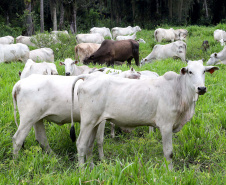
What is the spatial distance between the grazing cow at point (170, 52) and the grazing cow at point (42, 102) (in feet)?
29.2

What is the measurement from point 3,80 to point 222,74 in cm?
611

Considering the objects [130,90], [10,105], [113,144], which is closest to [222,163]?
[130,90]

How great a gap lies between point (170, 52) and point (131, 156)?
929 cm

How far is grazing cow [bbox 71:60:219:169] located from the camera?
3.99 m

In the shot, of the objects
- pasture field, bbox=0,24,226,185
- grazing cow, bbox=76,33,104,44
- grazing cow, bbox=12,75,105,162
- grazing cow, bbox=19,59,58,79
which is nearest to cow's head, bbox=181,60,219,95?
pasture field, bbox=0,24,226,185

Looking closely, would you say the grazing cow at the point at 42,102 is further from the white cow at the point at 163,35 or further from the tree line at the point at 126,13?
the tree line at the point at 126,13

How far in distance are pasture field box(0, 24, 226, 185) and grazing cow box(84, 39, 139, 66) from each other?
4995 millimetres

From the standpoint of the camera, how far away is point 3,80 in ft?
24.5

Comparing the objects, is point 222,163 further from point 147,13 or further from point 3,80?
point 147,13

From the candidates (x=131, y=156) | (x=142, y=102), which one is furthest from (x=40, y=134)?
(x=142, y=102)

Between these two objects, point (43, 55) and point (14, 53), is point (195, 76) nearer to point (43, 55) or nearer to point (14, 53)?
point (43, 55)

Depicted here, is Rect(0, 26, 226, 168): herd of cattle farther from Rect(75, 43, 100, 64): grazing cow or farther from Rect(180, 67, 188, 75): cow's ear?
Rect(75, 43, 100, 64): grazing cow

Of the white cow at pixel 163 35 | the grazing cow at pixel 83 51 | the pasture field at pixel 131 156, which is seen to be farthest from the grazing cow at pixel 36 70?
the white cow at pixel 163 35

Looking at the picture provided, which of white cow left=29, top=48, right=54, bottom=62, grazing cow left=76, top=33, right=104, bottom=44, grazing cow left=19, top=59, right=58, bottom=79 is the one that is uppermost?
grazing cow left=76, top=33, right=104, bottom=44
